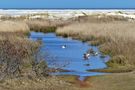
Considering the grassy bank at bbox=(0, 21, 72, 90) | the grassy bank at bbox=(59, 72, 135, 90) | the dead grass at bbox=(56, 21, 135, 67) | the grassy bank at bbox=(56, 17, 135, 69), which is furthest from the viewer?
the dead grass at bbox=(56, 21, 135, 67)

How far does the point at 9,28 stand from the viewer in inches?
1585

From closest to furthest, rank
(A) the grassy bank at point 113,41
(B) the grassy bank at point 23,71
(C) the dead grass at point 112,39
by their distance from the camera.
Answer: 1. (B) the grassy bank at point 23,71
2. (A) the grassy bank at point 113,41
3. (C) the dead grass at point 112,39

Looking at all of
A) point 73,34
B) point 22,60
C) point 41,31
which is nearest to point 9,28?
point 73,34

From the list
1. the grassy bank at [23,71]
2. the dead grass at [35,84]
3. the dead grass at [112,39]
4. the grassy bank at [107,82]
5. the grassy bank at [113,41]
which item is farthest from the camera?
the dead grass at [112,39]

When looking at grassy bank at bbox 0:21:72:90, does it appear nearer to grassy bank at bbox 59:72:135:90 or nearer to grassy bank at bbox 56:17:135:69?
grassy bank at bbox 59:72:135:90

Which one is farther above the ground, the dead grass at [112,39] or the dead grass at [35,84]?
the dead grass at [35,84]

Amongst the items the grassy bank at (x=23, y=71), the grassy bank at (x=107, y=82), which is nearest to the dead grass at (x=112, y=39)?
the grassy bank at (x=107, y=82)

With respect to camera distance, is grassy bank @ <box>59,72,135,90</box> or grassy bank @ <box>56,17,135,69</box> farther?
grassy bank @ <box>56,17,135,69</box>

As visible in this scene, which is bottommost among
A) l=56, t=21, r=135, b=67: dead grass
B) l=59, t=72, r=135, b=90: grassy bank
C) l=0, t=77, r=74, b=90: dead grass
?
l=56, t=21, r=135, b=67: dead grass

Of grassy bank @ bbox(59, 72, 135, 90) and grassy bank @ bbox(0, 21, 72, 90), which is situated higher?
grassy bank @ bbox(0, 21, 72, 90)

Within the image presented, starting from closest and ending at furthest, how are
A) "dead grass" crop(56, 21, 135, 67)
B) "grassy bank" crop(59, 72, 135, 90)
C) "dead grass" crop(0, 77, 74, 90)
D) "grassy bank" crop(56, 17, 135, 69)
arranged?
"dead grass" crop(0, 77, 74, 90)
"grassy bank" crop(59, 72, 135, 90)
"grassy bank" crop(56, 17, 135, 69)
"dead grass" crop(56, 21, 135, 67)

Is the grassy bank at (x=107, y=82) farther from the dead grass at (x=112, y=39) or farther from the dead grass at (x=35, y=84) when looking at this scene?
the dead grass at (x=112, y=39)

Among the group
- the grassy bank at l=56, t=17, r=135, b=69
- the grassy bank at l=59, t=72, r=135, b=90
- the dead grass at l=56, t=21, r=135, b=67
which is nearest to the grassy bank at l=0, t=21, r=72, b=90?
the grassy bank at l=59, t=72, r=135, b=90

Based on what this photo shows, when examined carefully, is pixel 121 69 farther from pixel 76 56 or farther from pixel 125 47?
pixel 76 56
